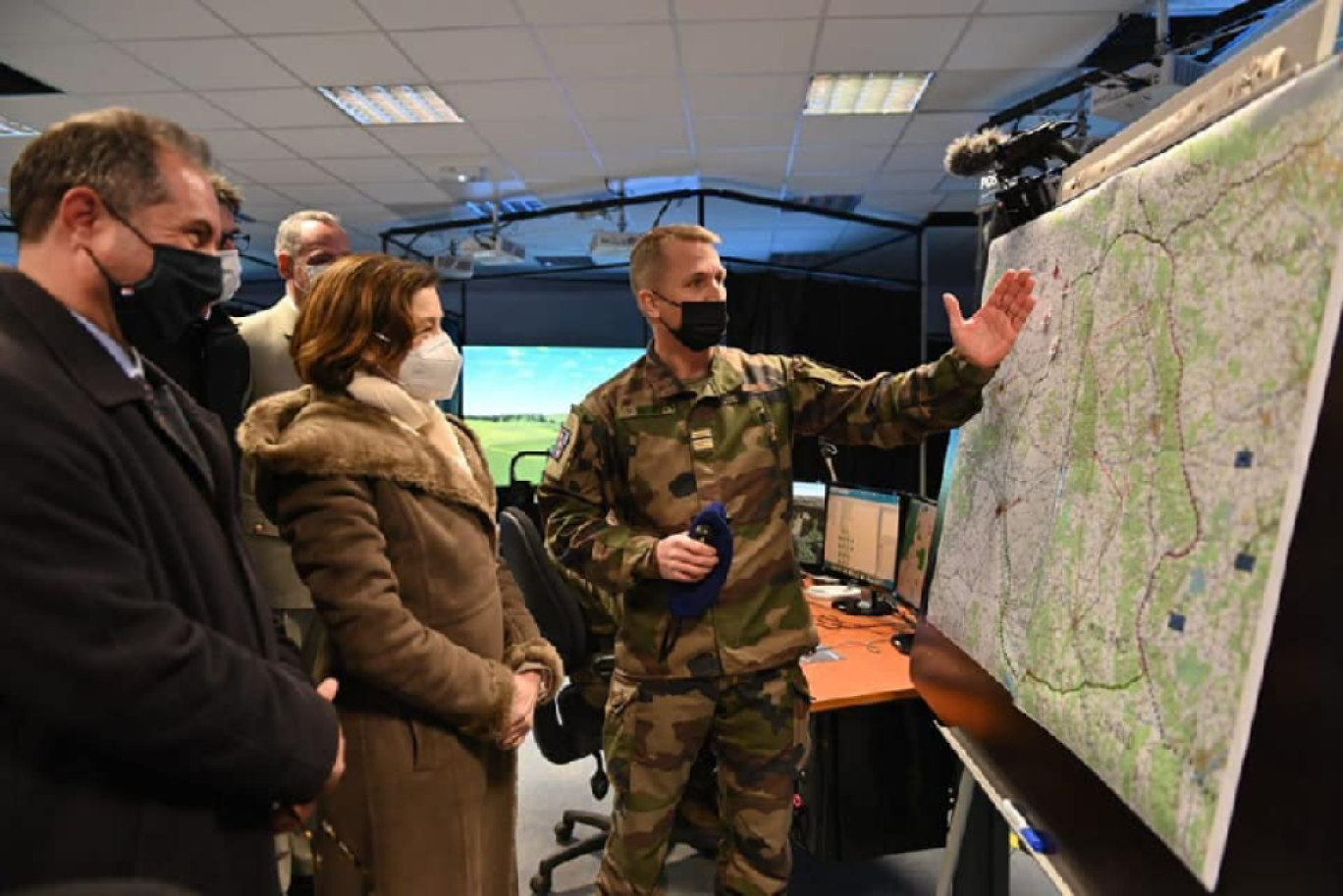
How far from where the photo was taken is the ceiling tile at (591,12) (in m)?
3.50

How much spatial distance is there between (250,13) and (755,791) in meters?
3.77

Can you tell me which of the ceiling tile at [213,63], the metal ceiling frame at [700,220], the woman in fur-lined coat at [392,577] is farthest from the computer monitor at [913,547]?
the metal ceiling frame at [700,220]

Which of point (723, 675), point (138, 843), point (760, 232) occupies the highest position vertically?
point (760, 232)

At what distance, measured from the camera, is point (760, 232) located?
24.9 feet

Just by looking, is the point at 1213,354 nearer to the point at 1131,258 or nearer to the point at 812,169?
the point at 1131,258

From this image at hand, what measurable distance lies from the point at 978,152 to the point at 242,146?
5318 mm

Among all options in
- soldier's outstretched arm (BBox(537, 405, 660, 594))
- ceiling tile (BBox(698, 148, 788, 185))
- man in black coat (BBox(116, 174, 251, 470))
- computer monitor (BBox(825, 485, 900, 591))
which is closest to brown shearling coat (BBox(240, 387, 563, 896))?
soldier's outstretched arm (BBox(537, 405, 660, 594))

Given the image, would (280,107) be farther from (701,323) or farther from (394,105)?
(701,323)

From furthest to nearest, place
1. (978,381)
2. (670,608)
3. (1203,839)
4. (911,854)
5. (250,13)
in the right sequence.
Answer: (250,13) < (911,854) < (670,608) < (978,381) < (1203,839)

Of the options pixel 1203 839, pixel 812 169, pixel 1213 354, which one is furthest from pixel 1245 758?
pixel 812 169

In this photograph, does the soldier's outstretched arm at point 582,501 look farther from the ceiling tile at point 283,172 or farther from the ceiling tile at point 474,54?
the ceiling tile at point 283,172

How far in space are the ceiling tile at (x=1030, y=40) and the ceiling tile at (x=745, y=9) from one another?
781 mm

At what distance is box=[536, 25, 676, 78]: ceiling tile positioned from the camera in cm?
376

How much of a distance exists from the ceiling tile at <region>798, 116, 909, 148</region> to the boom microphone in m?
3.71
